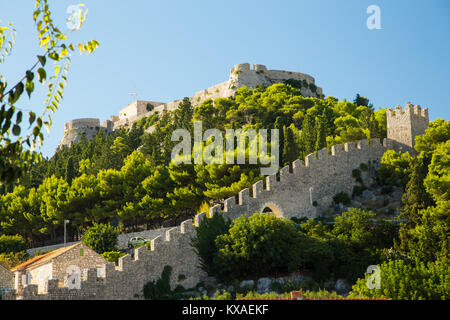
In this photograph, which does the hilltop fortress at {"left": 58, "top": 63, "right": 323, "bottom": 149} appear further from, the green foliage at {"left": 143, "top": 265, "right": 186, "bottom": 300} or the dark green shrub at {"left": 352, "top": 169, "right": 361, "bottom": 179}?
the green foliage at {"left": 143, "top": 265, "right": 186, "bottom": 300}

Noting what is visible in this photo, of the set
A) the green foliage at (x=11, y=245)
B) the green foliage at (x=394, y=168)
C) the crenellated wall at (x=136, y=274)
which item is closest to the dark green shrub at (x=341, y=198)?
the green foliage at (x=394, y=168)

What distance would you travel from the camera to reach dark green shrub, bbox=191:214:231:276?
1142 inches

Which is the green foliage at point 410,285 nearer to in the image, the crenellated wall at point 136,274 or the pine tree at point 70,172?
the crenellated wall at point 136,274

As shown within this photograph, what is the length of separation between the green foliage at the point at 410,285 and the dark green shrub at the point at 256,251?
4988 millimetres

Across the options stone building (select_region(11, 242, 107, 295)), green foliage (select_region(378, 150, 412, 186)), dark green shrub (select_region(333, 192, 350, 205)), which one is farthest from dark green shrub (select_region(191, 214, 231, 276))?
green foliage (select_region(378, 150, 412, 186))

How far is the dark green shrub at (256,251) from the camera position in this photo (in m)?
28.2

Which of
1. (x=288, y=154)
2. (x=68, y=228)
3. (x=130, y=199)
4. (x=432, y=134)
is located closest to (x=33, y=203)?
(x=68, y=228)

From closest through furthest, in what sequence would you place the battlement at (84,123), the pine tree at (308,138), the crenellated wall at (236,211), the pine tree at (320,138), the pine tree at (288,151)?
the crenellated wall at (236,211) < the pine tree at (288,151) < the pine tree at (320,138) < the pine tree at (308,138) < the battlement at (84,123)

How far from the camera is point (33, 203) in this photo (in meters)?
47.1

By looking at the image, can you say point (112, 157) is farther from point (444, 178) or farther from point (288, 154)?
point (444, 178)

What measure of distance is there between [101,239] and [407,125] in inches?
835

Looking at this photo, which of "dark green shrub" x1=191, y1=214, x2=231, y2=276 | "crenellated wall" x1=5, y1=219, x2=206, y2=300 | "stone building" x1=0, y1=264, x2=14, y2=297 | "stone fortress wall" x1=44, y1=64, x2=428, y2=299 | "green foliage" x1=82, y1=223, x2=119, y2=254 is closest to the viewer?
"crenellated wall" x1=5, y1=219, x2=206, y2=300

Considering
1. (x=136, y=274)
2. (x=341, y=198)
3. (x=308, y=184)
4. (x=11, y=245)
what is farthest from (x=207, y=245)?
(x=11, y=245)
